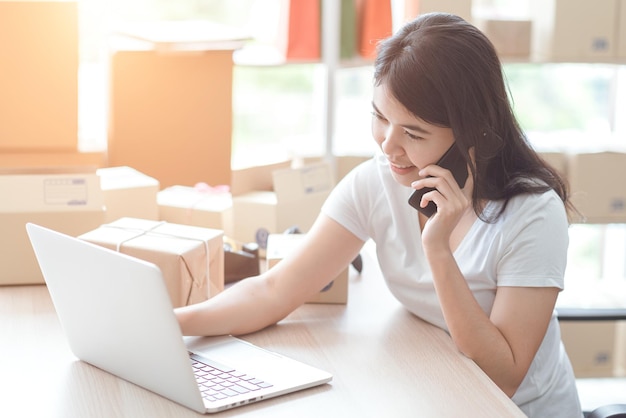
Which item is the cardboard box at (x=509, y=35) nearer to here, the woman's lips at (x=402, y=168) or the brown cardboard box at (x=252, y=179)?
the brown cardboard box at (x=252, y=179)

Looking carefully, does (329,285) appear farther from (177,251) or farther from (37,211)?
(37,211)

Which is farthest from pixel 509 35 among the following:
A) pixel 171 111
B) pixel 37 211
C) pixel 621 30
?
pixel 37 211

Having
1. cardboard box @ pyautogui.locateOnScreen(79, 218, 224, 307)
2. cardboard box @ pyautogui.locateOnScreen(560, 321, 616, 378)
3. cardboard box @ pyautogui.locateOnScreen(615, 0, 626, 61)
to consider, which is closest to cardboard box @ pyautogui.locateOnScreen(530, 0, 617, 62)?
cardboard box @ pyautogui.locateOnScreen(615, 0, 626, 61)

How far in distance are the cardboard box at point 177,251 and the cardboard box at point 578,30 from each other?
1.90m

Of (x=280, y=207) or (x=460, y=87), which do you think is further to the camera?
(x=280, y=207)

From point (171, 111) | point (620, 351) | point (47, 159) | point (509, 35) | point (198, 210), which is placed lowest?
point (620, 351)

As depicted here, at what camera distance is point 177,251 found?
1.66 meters

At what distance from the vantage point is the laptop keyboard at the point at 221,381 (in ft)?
4.34

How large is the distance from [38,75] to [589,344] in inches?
84.8

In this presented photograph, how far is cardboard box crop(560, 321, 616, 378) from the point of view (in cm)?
324

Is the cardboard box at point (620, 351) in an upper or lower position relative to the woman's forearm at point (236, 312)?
lower

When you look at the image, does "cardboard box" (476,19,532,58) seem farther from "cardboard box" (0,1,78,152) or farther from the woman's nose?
the woman's nose

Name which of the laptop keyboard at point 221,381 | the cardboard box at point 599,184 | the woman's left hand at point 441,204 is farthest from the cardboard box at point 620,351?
the laptop keyboard at point 221,381

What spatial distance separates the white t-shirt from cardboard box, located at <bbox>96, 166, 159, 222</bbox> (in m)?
0.55
